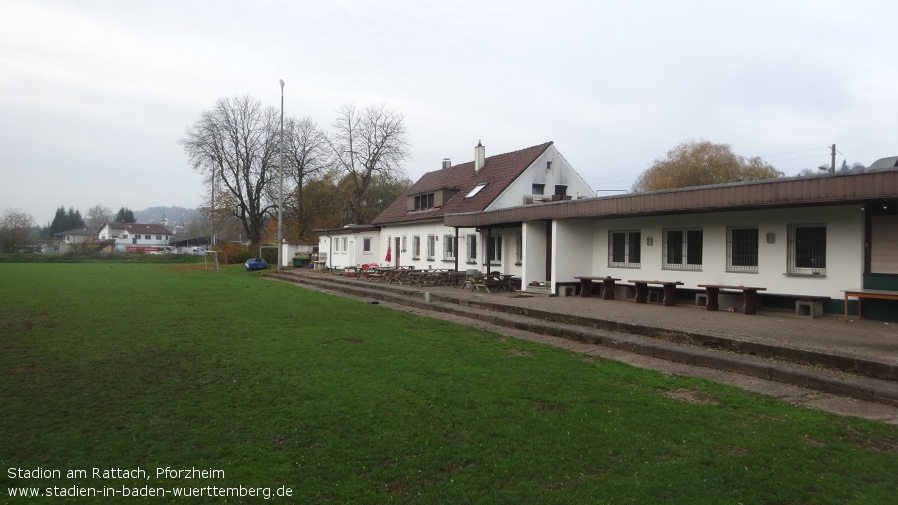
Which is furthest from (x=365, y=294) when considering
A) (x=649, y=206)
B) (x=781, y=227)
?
(x=781, y=227)

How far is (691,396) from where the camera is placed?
288 inches

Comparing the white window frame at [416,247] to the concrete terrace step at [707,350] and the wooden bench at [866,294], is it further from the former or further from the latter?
the wooden bench at [866,294]

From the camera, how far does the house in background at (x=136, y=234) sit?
Answer: 11088 cm

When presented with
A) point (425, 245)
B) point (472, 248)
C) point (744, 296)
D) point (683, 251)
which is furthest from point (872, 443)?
point (425, 245)

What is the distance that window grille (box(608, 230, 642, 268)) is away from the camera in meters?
18.0

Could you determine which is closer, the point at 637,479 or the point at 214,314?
the point at 637,479

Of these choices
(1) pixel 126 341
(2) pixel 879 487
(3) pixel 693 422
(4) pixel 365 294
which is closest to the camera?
(2) pixel 879 487

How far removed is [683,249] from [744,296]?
9.11 feet

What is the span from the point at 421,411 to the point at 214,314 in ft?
34.6

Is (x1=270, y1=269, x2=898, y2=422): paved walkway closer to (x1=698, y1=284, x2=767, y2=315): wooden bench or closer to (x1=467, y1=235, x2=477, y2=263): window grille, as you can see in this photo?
(x1=698, y1=284, x2=767, y2=315): wooden bench

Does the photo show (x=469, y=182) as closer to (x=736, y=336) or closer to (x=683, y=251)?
(x=683, y=251)

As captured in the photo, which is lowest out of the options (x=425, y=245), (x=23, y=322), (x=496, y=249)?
(x=23, y=322)

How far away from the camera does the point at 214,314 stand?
49.3 feet

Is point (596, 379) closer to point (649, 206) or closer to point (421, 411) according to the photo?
point (421, 411)
